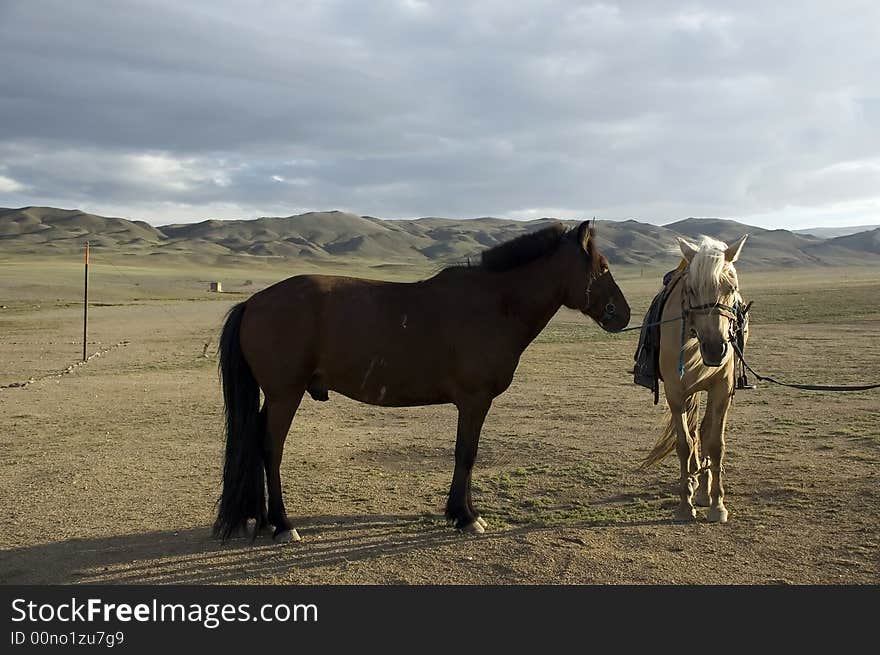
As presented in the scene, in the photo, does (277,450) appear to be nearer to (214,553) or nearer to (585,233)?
(214,553)

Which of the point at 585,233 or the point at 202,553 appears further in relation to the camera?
the point at 585,233

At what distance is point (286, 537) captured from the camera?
5574mm

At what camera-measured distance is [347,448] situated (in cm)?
873

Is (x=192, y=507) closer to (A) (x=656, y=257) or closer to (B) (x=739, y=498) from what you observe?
(B) (x=739, y=498)

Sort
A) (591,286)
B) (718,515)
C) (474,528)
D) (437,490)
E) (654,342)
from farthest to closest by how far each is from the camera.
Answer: (437,490)
(654,342)
(718,515)
(591,286)
(474,528)

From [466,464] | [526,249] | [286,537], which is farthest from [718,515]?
[286,537]

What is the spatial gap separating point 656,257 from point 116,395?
182732 mm

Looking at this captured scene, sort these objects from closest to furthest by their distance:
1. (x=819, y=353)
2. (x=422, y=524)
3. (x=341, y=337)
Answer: (x=341, y=337) → (x=422, y=524) → (x=819, y=353)

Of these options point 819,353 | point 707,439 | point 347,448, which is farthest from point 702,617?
point 819,353

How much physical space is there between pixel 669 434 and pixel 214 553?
4.48m

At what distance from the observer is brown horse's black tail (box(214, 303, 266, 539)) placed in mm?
5609

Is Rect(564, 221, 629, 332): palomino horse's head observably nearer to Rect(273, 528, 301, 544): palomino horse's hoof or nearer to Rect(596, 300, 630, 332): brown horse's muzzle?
Rect(596, 300, 630, 332): brown horse's muzzle

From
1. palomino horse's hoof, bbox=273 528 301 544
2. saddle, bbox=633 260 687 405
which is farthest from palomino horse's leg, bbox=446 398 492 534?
saddle, bbox=633 260 687 405

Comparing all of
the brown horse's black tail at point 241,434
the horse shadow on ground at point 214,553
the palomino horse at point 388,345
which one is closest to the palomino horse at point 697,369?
the palomino horse at point 388,345
